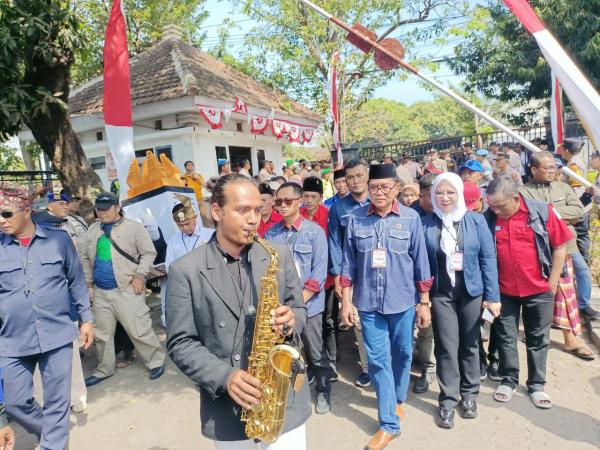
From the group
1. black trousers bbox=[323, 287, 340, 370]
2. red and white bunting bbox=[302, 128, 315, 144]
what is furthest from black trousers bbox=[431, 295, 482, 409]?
red and white bunting bbox=[302, 128, 315, 144]

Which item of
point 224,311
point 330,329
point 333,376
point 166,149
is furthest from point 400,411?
point 166,149

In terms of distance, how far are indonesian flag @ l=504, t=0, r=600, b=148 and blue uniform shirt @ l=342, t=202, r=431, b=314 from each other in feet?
4.53

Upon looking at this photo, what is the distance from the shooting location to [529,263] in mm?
3617

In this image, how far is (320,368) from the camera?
400cm

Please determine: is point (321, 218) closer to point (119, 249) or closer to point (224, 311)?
point (119, 249)

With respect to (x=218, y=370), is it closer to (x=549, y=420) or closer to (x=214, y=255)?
(x=214, y=255)

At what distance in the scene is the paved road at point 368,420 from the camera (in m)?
3.39

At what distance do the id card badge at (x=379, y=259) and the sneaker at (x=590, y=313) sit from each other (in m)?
3.24

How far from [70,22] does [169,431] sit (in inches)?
229

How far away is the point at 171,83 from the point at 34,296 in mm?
10214

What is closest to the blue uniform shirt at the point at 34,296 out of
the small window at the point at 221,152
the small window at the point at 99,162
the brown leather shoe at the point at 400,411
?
the brown leather shoe at the point at 400,411

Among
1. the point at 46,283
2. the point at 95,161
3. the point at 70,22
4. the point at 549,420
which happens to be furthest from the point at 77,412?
the point at 95,161

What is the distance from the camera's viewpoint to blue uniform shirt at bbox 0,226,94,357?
3.11 m

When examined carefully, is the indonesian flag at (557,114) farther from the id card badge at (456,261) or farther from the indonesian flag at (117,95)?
the indonesian flag at (117,95)
